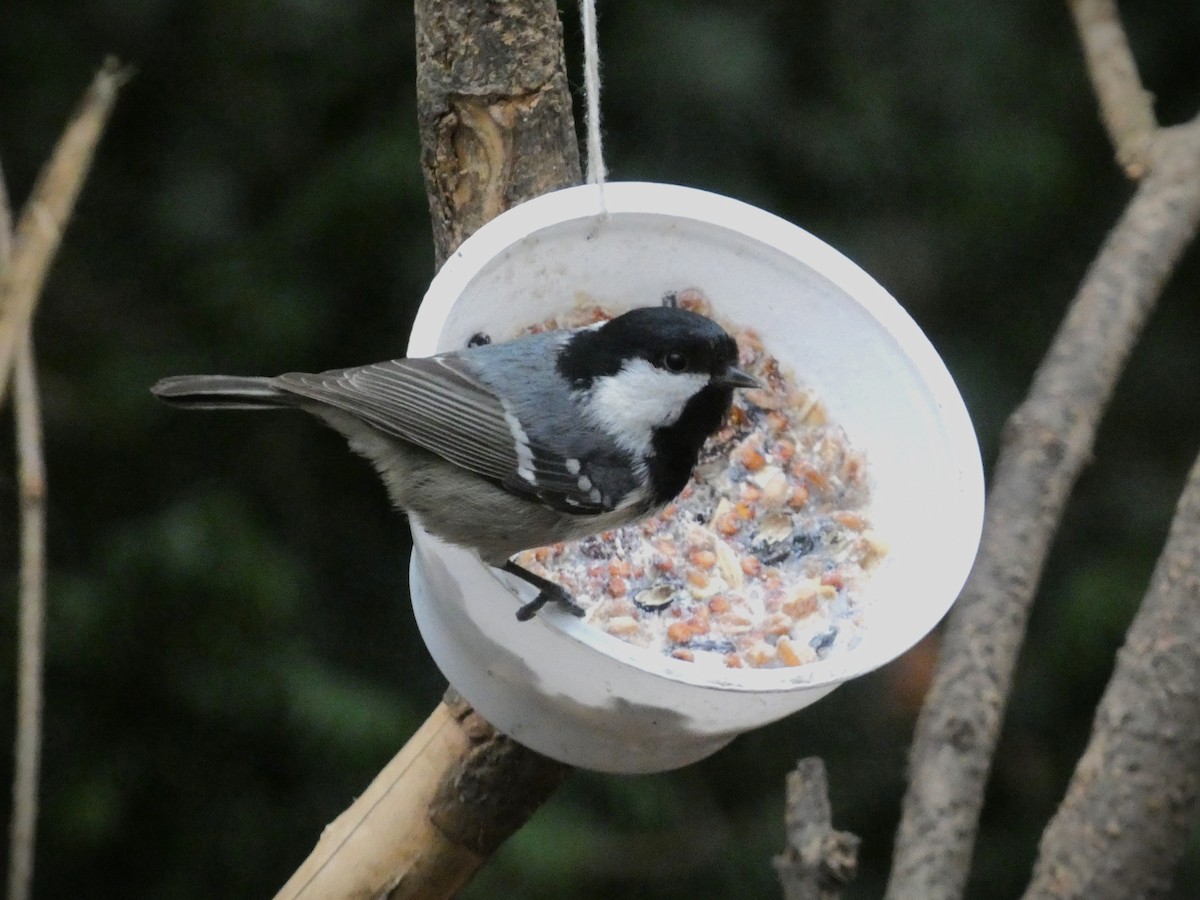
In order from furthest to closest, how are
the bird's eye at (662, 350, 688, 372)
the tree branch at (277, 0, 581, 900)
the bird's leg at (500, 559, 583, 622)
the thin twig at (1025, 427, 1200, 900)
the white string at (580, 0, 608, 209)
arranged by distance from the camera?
the tree branch at (277, 0, 581, 900)
the bird's eye at (662, 350, 688, 372)
the white string at (580, 0, 608, 209)
the bird's leg at (500, 559, 583, 622)
the thin twig at (1025, 427, 1200, 900)

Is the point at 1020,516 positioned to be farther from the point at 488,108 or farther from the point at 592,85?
the point at 488,108

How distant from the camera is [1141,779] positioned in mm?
1609

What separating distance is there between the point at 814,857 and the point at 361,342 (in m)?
2.23

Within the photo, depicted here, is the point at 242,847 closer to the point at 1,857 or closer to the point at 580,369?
the point at 1,857

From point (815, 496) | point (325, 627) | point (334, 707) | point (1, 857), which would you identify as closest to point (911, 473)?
point (815, 496)

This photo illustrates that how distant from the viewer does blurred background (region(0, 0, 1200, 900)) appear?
318 centimetres

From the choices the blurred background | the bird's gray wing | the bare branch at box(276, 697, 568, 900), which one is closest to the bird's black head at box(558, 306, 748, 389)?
the bird's gray wing

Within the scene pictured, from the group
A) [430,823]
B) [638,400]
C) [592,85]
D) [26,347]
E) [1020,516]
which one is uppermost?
[592,85]

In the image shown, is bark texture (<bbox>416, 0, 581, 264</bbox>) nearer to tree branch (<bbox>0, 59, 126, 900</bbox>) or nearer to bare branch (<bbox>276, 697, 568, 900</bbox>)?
tree branch (<bbox>0, 59, 126, 900</bbox>)

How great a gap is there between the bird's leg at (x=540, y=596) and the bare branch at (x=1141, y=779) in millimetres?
599

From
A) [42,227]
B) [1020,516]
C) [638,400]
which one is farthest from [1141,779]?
[42,227]

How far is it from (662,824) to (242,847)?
3.07 feet

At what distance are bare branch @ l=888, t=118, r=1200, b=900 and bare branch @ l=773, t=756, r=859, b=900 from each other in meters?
0.15

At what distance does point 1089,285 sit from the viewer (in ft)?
6.88
